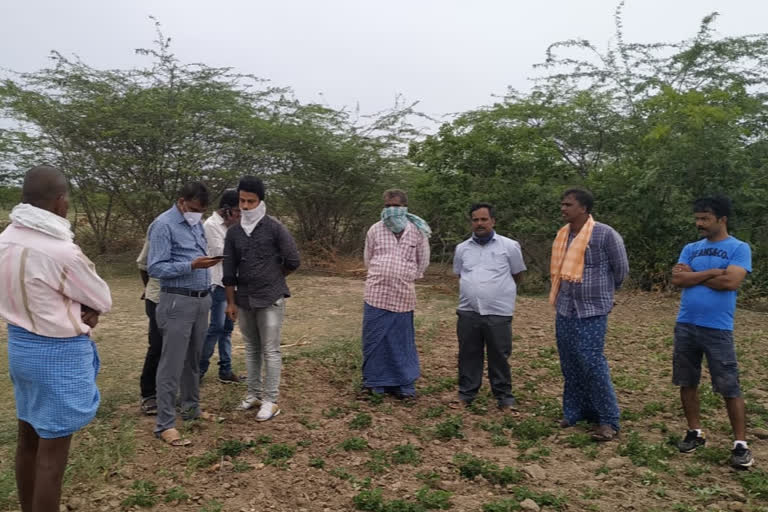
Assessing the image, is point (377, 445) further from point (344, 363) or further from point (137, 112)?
point (137, 112)

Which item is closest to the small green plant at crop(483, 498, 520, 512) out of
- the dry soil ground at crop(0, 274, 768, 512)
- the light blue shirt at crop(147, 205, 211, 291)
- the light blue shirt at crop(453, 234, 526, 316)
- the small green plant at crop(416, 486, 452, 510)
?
the dry soil ground at crop(0, 274, 768, 512)

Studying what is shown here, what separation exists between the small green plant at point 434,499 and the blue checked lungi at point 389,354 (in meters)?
1.79

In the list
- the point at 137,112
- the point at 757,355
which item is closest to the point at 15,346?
the point at 757,355

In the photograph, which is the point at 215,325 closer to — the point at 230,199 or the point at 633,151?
the point at 230,199

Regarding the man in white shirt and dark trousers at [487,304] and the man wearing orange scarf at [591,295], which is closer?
the man wearing orange scarf at [591,295]

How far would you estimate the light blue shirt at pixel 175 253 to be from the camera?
3.87 metres

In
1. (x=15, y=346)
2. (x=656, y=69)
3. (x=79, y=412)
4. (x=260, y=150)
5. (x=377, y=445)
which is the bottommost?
(x=377, y=445)

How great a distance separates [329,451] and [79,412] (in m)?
1.64

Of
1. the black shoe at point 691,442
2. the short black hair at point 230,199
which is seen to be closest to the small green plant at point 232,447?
the short black hair at point 230,199

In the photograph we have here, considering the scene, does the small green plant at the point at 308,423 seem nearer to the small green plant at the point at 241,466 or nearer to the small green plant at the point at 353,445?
the small green plant at the point at 353,445

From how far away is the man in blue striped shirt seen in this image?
388 centimetres

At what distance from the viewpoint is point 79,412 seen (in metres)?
2.65

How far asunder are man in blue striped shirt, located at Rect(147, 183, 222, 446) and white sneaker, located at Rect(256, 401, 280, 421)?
604mm

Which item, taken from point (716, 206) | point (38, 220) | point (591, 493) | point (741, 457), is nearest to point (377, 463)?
point (591, 493)
